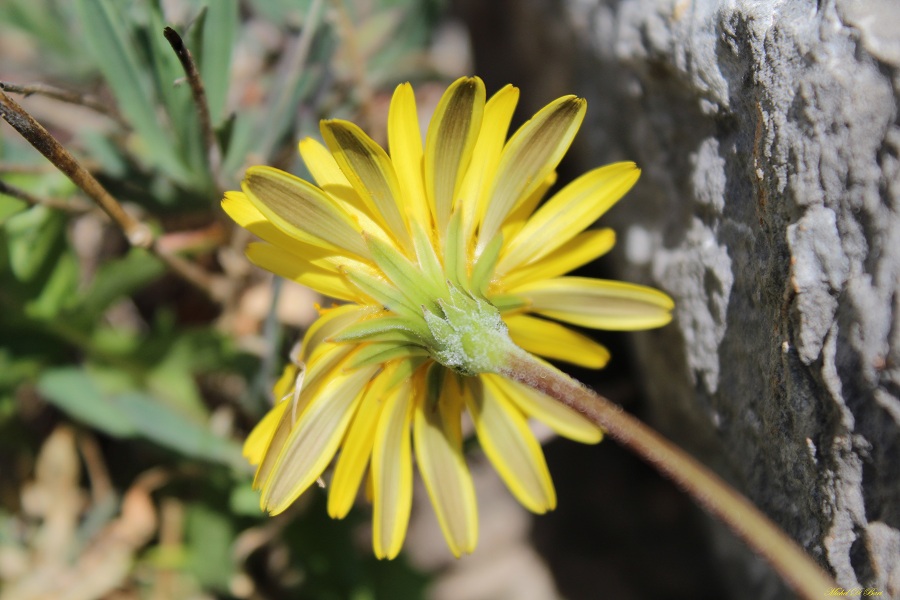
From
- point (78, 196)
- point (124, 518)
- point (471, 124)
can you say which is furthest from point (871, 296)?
point (124, 518)

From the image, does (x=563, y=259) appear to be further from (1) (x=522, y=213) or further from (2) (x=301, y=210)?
(2) (x=301, y=210)

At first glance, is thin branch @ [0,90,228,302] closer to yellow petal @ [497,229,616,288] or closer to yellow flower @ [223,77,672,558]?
yellow flower @ [223,77,672,558]

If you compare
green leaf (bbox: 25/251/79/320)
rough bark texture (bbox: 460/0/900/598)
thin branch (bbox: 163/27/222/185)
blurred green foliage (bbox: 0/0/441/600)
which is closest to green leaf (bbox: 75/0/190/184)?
blurred green foliage (bbox: 0/0/441/600)

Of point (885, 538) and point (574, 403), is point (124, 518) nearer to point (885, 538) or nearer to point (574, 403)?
point (574, 403)

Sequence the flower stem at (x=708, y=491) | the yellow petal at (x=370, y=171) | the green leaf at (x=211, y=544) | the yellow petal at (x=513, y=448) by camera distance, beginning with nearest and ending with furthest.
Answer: the flower stem at (x=708, y=491) → the yellow petal at (x=370, y=171) → the yellow petal at (x=513, y=448) → the green leaf at (x=211, y=544)

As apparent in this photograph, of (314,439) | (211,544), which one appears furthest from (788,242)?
(211,544)

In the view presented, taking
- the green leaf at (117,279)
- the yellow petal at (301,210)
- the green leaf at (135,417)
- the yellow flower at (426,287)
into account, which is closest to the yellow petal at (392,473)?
the yellow flower at (426,287)

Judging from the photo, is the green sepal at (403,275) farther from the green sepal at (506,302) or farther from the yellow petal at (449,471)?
the yellow petal at (449,471)
